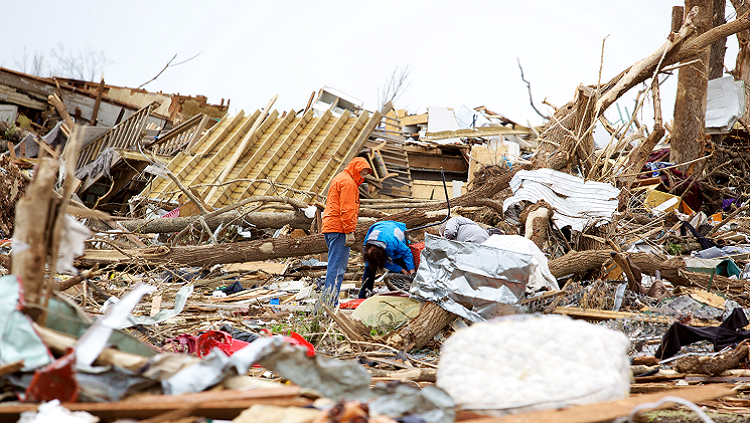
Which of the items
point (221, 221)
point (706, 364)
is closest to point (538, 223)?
point (706, 364)

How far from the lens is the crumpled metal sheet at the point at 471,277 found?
448cm

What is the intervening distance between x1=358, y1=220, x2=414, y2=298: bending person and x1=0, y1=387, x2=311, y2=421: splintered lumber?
362 centimetres

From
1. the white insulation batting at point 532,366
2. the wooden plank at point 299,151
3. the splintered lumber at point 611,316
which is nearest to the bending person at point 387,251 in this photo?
the splintered lumber at point 611,316

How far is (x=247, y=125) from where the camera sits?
1220 cm

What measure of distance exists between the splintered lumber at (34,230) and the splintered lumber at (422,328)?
2.71 m

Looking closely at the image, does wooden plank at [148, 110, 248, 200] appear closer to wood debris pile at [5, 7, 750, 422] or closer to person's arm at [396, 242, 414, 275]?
wood debris pile at [5, 7, 750, 422]

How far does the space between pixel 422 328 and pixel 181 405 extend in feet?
8.96

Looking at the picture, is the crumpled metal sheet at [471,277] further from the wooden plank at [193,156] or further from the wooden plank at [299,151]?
the wooden plank at [193,156]

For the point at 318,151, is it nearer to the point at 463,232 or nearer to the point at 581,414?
the point at 463,232

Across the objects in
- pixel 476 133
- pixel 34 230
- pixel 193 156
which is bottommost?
pixel 34 230

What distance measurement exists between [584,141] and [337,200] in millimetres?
3066

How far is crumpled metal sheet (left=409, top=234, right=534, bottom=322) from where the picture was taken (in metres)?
4.48

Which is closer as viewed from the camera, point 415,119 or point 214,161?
point 214,161

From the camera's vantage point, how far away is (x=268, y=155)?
11352 millimetres
